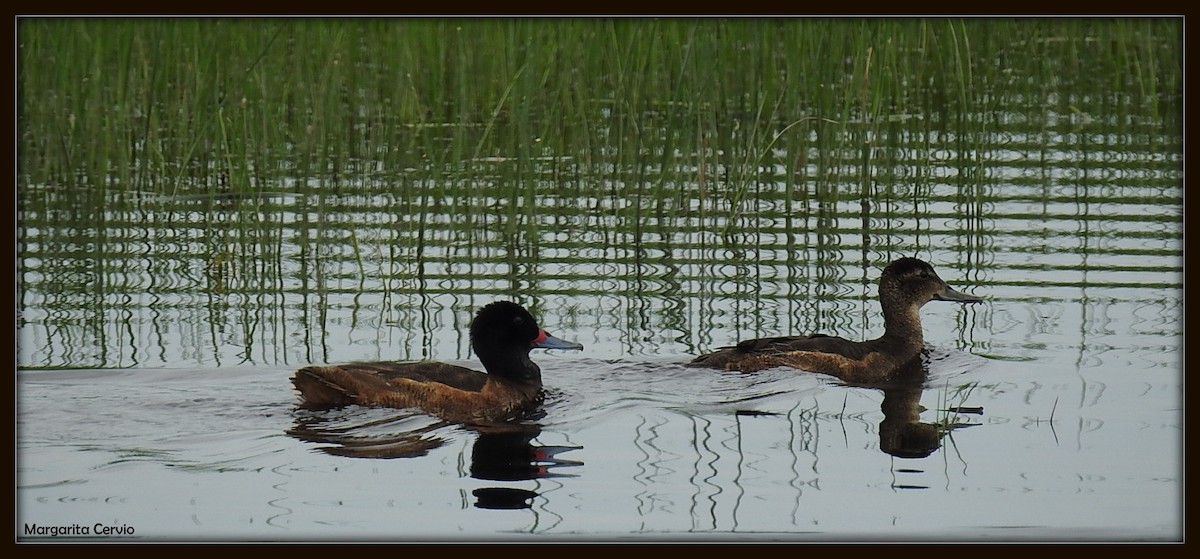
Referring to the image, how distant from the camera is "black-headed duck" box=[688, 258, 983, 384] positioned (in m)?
9.95

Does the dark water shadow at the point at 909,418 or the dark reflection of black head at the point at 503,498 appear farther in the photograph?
the dark water shadow at the point at 909,418

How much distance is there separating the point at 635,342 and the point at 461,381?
4.43 ft

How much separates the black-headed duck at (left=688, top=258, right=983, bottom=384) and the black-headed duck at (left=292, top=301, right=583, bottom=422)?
3.16 feet

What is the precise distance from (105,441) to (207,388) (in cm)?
103

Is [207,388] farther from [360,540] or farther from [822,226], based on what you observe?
[822,226]

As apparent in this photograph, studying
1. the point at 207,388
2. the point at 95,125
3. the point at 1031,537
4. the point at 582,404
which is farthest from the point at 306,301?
the point at 1031,537

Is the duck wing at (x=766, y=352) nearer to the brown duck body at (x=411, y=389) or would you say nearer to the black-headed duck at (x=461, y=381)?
the black-headed duck at (x=461, y=381)

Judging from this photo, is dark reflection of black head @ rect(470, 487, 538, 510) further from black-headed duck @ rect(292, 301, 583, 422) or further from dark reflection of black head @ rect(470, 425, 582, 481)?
black-headed duck @ rect(292, 301, 583, 422)

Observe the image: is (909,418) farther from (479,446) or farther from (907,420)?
(479,446)

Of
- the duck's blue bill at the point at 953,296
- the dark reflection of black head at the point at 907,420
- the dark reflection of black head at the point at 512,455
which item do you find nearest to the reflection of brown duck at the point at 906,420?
the dark reflection of black head at the point at 907,420

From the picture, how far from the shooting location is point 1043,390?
921 cm

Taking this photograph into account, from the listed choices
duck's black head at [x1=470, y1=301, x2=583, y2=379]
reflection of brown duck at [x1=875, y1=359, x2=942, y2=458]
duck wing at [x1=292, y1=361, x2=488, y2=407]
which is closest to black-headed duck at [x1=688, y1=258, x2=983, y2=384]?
reflection of brown duck at [x1=875, y1=359, x2=942, y2=458]

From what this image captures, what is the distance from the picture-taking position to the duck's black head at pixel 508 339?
9.70 meters

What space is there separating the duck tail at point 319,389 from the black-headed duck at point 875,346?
2022 mm
